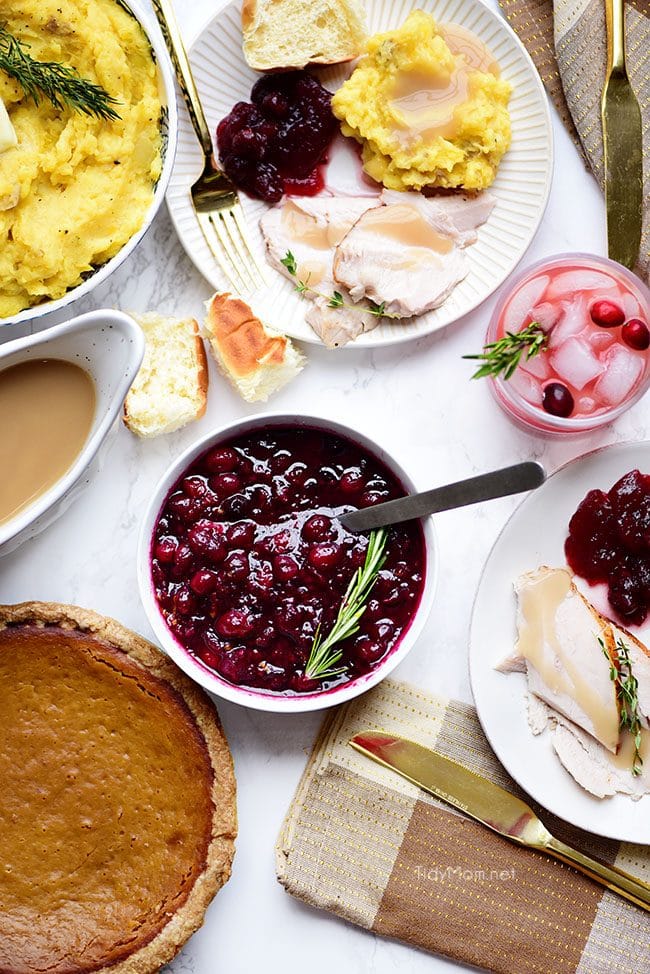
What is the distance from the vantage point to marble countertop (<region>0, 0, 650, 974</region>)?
290 centimetres

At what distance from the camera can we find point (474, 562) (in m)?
2.95

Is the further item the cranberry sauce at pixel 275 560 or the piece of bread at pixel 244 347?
the piece of bread at pixel 244 347

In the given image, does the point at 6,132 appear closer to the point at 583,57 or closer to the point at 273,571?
the point at 273,571

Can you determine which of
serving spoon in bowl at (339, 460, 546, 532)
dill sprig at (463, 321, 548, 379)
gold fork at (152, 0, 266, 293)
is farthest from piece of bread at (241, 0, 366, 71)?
serving spoon in bowl at (339, 460, 546, 532)

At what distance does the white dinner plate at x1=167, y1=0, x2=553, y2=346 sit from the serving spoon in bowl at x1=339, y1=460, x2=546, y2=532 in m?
0.56

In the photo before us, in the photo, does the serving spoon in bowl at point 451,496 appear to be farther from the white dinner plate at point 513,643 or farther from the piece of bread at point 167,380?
the piece of bread at point 167,380

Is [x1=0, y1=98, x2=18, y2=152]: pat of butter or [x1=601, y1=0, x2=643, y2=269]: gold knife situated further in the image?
[x1=601, y1=0, x2=643, y2=269]: gold knife

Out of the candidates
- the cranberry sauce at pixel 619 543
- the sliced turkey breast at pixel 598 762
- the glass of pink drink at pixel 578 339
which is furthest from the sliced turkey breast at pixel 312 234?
the sliced turkey breast at pixel 598 762

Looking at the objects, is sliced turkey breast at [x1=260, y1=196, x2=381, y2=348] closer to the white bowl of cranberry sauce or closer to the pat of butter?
the white bowl of cranberry sauce

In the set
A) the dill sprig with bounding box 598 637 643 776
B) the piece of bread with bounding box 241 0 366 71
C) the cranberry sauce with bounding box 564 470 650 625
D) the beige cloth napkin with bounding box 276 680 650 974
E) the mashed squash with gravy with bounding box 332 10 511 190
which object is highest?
the piece of bread with bounding box 241 0 366 71

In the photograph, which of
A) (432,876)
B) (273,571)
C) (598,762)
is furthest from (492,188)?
(432,876)

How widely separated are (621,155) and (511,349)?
73 cm

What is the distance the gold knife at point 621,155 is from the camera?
2873 mm

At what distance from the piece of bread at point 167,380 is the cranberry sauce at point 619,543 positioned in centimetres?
120
